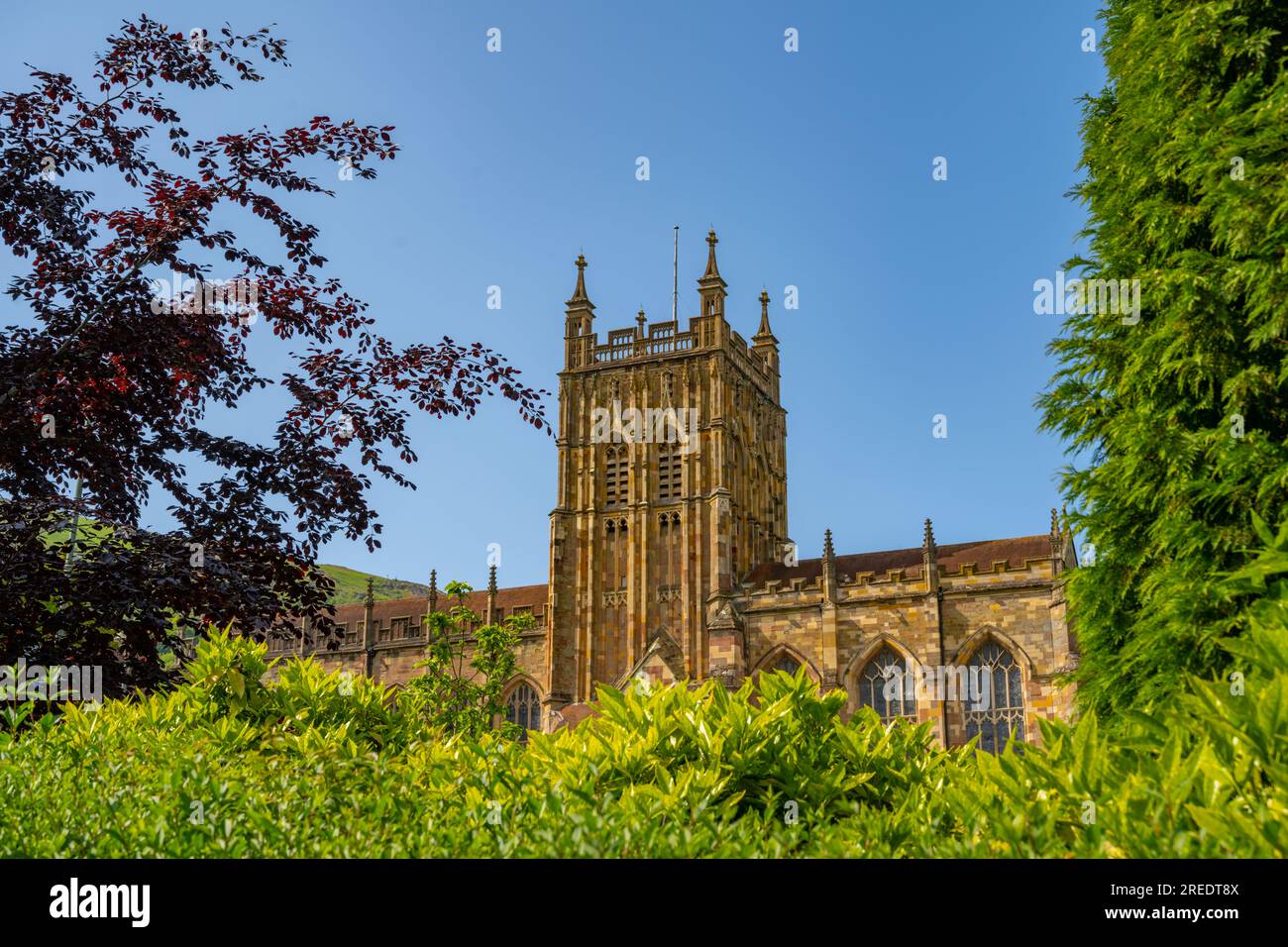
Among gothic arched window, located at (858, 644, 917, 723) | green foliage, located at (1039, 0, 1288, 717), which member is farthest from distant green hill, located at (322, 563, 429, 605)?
green foliage, located at (1039, 0, 1288, 717)

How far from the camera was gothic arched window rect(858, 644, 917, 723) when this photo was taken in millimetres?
37031

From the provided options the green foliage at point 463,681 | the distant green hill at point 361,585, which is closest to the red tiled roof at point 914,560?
the green foliage at point 463,681

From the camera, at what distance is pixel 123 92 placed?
32.7ft

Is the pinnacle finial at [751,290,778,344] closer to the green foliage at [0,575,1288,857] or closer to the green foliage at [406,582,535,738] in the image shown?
the green foliage at [406,582,535,738]

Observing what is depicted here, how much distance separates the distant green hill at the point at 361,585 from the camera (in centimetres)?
13629

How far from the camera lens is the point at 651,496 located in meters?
43.9

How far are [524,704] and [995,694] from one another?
1842 centimetres

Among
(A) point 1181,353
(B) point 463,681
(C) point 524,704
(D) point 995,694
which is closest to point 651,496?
(C) point 524,704

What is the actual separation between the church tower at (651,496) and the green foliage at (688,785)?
114ft

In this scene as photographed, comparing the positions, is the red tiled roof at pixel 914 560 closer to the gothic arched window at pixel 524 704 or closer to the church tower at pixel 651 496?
the church tower at pixel 651 496

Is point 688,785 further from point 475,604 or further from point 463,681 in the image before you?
point 475,604

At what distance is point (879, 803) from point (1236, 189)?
4373 millimetres
